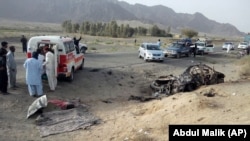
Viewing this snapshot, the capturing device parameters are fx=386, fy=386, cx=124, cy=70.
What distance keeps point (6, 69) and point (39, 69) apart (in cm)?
112

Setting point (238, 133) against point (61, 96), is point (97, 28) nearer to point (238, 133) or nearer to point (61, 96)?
point (61, 96)

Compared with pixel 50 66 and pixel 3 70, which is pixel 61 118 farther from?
pixel 50 66

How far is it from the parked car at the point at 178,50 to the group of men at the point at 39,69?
22439 mm

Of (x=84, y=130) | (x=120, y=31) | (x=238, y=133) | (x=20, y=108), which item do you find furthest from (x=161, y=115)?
(x=120, y=31)

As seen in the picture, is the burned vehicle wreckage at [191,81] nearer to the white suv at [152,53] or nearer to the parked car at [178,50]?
the white suv at [152,53]

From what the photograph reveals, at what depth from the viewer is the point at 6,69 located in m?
13.2

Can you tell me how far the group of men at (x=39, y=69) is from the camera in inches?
512

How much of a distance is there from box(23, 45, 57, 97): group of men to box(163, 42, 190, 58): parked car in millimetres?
22439

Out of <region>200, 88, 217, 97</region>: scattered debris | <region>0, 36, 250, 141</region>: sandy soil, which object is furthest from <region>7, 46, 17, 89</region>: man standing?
<region>200, 88, 217, 97</region>: scattered debris

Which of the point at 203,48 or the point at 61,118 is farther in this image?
the point at 203,48

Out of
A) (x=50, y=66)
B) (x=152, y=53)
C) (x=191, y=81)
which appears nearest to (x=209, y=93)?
(x=191, y=81)

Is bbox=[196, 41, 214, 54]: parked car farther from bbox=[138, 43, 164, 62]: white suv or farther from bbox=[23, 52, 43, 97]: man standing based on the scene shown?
bbox=[23, 52, 43, 97]: man standing

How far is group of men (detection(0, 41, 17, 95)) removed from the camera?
12984mm

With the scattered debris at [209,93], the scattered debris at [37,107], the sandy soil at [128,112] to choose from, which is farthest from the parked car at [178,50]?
the scattered debris at [37,107]
